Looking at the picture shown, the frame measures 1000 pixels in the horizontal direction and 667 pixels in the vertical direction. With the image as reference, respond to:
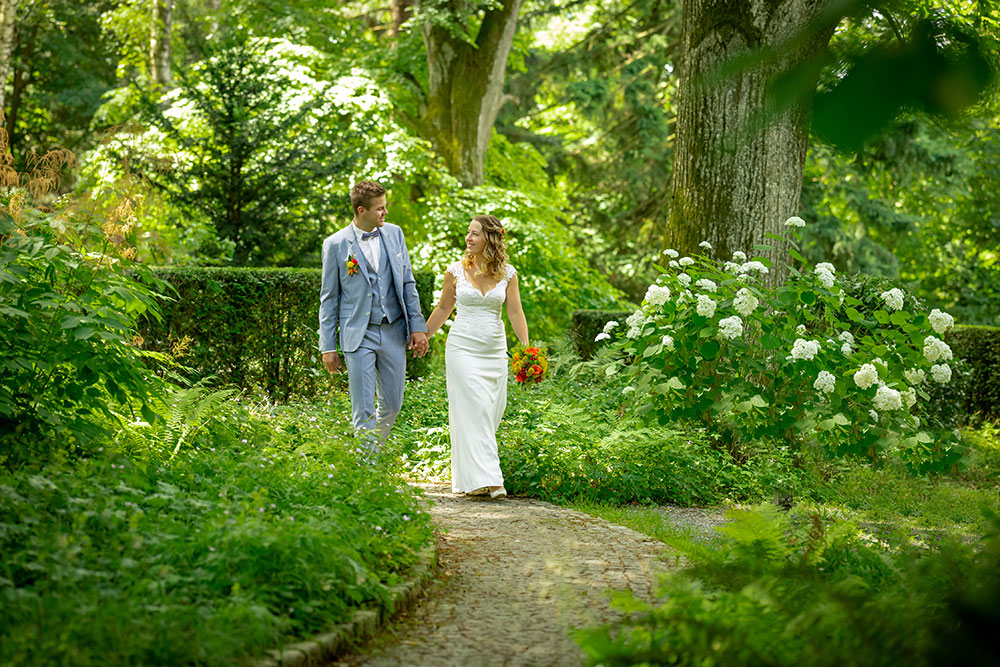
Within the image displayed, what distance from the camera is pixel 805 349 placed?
663 cm

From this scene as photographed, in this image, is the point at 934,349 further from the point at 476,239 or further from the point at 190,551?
the point at 190,551

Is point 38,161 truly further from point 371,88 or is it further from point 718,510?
point 371,88

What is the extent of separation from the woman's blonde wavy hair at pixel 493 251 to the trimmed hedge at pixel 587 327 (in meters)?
5.08

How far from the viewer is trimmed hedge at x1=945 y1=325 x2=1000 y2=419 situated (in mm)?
11898

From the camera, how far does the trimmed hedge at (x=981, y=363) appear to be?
11898mm

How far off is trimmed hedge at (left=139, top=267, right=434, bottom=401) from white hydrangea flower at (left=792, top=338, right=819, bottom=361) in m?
5.58

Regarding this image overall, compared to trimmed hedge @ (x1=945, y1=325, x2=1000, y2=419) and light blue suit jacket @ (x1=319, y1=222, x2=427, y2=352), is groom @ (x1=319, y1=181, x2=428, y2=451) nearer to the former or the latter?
light blue suit jacket @ (x1=319, y1=222, x2=427, y2=352)

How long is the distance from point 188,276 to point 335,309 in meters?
3.70

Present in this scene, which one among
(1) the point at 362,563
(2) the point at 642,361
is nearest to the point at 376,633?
(1) the point at 362,563

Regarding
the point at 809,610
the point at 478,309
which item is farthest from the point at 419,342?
the point at 809,610

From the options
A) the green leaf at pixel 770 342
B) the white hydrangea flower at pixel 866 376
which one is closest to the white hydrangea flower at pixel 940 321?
the white hydrangea flower at pixel 866 376

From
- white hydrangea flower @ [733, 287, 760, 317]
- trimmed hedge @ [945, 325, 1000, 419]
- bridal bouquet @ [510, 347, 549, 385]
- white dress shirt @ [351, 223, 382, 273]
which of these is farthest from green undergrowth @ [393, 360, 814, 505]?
trimmed hedge @ [945, 325, 1000, 419]

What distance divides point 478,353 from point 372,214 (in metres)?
1.28

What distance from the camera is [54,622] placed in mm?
2939
